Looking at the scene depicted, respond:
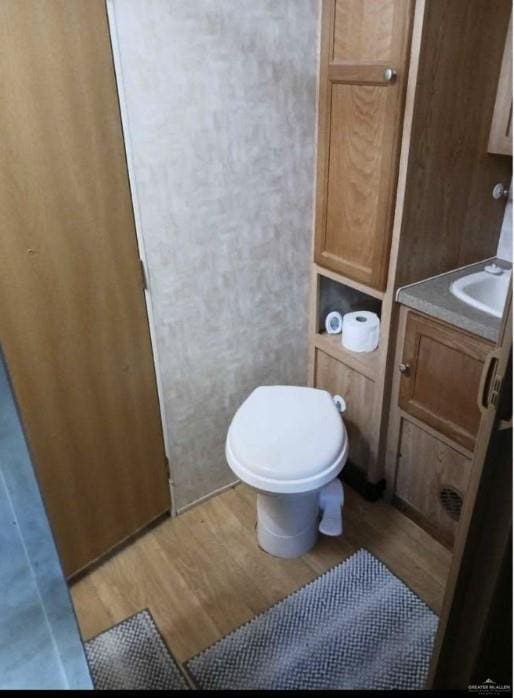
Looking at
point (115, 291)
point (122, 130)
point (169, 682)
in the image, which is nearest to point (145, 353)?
point (115, 291)

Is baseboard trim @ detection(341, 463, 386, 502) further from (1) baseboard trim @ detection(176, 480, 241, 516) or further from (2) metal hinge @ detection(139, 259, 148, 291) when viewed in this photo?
(2) metal hinge @ detection(139, 259, 148, 291)

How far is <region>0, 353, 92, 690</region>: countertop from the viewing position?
1.74 feet

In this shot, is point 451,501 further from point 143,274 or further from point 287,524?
point 143,274

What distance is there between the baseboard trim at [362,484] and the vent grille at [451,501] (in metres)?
0.27

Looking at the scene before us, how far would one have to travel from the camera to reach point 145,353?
1.70 meters

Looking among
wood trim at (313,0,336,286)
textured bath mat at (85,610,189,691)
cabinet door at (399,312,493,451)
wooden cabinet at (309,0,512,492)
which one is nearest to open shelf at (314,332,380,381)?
wooden cabinet at (309,0,512,492)

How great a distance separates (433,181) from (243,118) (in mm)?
620

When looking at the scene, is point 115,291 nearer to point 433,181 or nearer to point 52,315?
point 52,315

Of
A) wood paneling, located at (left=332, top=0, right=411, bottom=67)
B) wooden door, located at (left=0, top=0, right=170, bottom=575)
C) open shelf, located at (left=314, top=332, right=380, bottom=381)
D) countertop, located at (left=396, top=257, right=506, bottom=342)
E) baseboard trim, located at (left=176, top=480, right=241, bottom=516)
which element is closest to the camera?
wooden door, located at (left=0, top=0, right=170, bottom=575)

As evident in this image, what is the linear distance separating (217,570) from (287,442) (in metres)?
0.57

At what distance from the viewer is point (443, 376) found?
1673 millimetres

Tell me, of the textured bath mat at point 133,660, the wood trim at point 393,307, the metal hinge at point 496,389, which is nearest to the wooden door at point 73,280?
the textured bath mat at point 133,660

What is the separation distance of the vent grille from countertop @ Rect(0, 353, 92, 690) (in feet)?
4.77

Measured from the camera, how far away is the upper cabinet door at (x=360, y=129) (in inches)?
57.0
